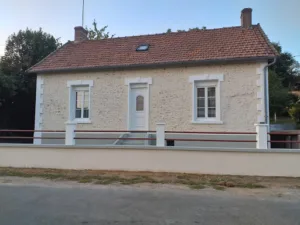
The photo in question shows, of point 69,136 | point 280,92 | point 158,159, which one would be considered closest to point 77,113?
point 69,136

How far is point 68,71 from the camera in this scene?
563 inches

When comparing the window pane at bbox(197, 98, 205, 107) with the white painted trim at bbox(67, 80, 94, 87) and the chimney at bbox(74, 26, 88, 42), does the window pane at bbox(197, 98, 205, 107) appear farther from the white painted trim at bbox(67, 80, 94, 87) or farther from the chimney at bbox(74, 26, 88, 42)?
the chimney at bbox(74, 26, 88, 42)

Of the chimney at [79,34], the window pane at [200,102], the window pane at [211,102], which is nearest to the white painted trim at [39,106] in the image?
the chimney at [79,34]

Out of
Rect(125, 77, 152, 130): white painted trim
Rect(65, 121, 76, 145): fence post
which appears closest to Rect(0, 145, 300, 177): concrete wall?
Rect(65, 121, 76, 145): fence post

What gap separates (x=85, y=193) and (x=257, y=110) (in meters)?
7.63

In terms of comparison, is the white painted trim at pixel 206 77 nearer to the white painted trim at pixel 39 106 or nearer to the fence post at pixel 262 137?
the fence post at pixel 262 137

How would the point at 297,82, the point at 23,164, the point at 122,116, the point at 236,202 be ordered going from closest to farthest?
the point at 236,202 → the point at 23,164 → the point at 122,116 → the point at 297,82

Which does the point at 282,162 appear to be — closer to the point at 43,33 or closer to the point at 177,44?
the point at 177,44

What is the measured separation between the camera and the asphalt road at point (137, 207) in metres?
5.03

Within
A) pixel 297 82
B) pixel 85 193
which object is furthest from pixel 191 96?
pixel 297 82

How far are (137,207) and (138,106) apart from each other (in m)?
7.98

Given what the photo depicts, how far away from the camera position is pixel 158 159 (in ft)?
32.1

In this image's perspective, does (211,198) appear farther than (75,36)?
No

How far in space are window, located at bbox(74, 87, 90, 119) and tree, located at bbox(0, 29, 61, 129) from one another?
5.49 m
